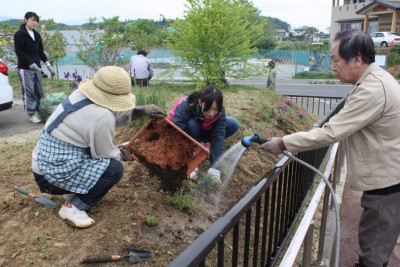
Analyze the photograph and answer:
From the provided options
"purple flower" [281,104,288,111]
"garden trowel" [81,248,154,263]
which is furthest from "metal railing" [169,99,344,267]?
"purple flower" [281,104,288,111]

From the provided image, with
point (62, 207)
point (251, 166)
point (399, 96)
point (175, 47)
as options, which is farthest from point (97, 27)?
point (399, 96)

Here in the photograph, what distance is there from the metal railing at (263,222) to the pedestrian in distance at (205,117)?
2.99ft

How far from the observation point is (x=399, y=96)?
2.25 metres

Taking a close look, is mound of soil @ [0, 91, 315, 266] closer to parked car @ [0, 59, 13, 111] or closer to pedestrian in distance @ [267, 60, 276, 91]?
parked car @ [0, 59, 13, 111]

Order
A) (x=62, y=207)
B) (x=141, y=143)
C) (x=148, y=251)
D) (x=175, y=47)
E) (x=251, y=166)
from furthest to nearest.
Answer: (x=175, y=47)
(x=251, y=166)
(x=141, y=143)
(x=62, y=207)
(x=148, y=251)

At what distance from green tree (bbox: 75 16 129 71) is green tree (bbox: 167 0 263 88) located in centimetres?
319

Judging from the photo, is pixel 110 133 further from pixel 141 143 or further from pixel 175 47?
pixel 175 47

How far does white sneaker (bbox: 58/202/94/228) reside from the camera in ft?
8.66

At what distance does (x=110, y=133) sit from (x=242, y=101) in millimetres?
4779

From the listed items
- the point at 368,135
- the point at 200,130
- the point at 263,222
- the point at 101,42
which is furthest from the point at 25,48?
the point at 101,42

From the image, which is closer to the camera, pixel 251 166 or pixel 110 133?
pixel 110 133

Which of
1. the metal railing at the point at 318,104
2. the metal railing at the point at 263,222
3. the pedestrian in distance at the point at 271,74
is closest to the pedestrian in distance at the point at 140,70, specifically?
the pedestrian in distance at the point at 271,74

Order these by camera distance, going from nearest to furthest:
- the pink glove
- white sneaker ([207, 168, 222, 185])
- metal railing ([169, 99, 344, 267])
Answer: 1. metal railing ([169, 99, 344, 267])
2. the pink glove
3. white sneaker ([207, 168, 222, 185])

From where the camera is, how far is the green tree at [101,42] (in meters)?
10.8
